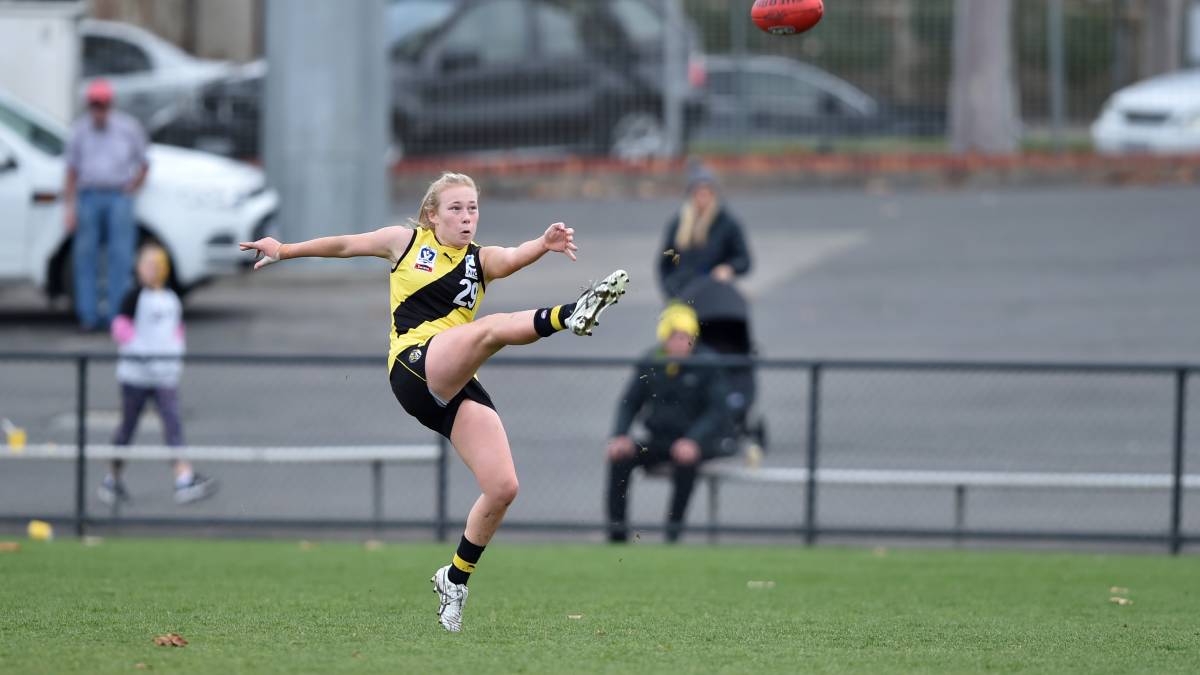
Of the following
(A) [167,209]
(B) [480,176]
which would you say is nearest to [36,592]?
(A) [167,209]

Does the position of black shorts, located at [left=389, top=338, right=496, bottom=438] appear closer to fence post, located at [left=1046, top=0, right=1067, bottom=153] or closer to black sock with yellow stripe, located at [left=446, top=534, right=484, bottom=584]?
black sock with yellow stripe, located at [left=446, top=534, right=484, bottom=584]

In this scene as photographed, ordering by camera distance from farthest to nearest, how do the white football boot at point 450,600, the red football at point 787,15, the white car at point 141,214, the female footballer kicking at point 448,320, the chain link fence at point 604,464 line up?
the white car at point 141,214, the chain link fence at point 604,464, the red football at point 787,15, the white football boot at point 450,600, the female footballer kicking at point 448,320

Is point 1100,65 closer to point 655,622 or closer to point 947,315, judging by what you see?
point 947,315

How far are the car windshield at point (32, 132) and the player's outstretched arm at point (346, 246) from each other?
10786mm

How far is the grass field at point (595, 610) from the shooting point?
23.7ft

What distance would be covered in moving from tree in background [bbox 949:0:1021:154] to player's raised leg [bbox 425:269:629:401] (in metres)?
16.5

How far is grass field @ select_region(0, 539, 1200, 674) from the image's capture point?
7.21 metres

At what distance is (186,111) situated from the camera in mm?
22750

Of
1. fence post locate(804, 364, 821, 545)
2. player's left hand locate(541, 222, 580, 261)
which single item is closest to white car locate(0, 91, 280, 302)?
fence post locate(804, 364, 821, 545)

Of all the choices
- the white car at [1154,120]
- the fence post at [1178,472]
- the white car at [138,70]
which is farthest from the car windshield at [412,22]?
the fence post at [1178,472]

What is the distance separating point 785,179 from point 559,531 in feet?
36.3

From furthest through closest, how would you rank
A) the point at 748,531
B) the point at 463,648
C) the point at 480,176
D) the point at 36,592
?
1. the point at 480,176
2. the point at 748,531
3. the point at 36,592
4. the point at 463,648

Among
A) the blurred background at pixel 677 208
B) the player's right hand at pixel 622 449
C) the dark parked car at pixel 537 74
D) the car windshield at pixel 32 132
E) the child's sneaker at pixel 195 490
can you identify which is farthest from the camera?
the dark parked car at pixel 537 74

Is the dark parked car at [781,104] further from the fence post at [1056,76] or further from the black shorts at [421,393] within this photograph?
the black shorts at [421,393]
